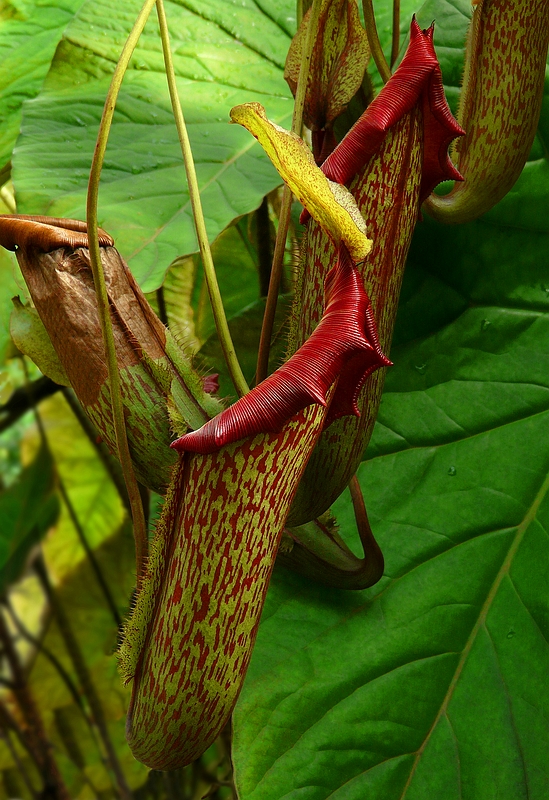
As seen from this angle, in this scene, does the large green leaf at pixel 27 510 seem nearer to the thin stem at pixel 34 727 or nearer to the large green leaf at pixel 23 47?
the thin stem at pixel 34 727

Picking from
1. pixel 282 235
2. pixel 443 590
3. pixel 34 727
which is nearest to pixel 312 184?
pixel 282 235

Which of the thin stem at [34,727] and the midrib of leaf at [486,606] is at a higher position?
the midrib of leaf at [486,606]

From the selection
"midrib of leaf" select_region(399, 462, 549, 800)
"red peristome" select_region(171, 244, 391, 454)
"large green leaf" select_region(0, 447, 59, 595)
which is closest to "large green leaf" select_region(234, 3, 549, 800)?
"midrib of leaf" select_region(399, 462, 549, 800)

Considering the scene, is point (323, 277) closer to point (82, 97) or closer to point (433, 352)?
point (433, 352)

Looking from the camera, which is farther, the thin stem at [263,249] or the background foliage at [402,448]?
the thin stem at [263,249]

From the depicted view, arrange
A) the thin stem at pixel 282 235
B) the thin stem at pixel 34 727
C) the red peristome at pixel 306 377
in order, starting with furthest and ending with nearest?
the thin stem at pixel 34 727, the thin stem at pixel 282 235, the red peristome at pixel 306 377

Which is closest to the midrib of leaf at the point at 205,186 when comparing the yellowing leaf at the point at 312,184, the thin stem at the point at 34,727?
the yellowing leaf at the point at 312,184
